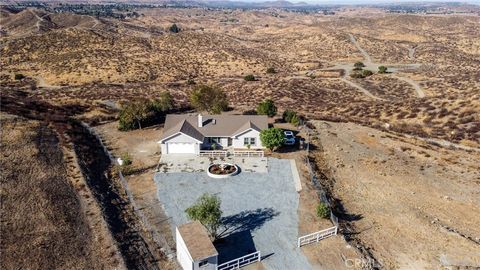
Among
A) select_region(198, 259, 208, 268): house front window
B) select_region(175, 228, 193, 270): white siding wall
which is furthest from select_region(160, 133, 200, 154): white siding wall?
select_region(198, 259, 208, 268): house front window

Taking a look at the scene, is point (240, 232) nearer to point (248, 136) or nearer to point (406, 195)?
point (406, 195)

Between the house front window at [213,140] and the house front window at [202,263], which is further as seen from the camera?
the house front window at [213,140]

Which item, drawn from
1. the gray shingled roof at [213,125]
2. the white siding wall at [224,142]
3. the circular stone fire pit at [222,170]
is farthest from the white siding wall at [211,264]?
the white siding wall at [224,142]

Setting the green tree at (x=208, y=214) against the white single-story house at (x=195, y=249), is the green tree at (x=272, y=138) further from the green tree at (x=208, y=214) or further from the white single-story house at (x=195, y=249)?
the white single-story house at (x=195, y=249)

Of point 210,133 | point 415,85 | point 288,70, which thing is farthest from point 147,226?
point 288,70

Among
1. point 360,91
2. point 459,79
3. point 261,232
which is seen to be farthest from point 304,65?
point 261,232

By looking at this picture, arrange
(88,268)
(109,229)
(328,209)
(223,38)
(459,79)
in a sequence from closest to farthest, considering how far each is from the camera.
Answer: (88,268), (109,229), (328,209), (459,79), (223,38)

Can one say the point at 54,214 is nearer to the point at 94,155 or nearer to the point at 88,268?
the point at 88,268
